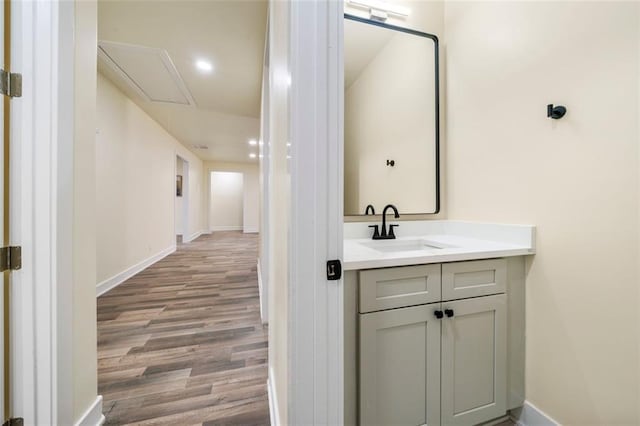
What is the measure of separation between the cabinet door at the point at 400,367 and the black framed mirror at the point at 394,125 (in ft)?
2.38

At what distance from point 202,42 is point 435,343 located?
2.70 m

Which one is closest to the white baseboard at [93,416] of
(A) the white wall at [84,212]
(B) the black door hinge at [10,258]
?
(A) the white wall at [84,212]

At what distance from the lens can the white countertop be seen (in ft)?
3.18

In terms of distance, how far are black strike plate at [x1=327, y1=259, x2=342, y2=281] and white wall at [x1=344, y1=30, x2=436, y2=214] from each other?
92cm

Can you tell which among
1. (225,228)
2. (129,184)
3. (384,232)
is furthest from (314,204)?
(225,228)

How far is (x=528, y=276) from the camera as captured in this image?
1211 millimetres

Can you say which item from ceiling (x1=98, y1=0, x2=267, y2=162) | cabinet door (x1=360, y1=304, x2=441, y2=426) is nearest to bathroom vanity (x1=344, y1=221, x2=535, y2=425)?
cabinet door (x1=360, y1=304, x2=441, y2=426)

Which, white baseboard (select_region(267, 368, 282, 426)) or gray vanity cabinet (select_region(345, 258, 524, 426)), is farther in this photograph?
white baseboard (select_region(267, 368, 282, 426))

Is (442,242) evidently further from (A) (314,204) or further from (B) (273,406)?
(B) (273,406)

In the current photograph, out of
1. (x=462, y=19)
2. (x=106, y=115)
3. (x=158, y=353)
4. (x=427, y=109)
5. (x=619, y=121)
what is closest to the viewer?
(x=619, y=121)

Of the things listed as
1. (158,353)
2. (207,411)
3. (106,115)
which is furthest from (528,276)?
(106,115)

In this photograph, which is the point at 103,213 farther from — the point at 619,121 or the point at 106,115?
the point at 619,121

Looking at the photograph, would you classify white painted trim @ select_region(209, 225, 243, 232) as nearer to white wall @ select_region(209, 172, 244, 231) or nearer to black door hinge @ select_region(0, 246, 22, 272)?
white wall @ select_region(209, 172, 244, 231)

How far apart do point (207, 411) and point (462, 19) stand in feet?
8.66
